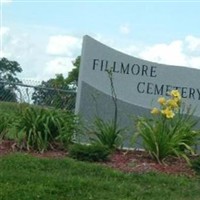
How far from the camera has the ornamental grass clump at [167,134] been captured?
371 inches

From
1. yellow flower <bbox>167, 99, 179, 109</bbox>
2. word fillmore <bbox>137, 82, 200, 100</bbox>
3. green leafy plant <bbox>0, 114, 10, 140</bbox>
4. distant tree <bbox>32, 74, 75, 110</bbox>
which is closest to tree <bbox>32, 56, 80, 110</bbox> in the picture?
distant tree <bbox>32, 74, 75, 110</bbox>

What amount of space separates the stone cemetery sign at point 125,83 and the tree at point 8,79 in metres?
1.94

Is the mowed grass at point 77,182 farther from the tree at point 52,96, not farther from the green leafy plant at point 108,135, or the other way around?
the tree at point 52,96

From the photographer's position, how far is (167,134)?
9.54m

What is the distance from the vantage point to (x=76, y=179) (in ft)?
24.0

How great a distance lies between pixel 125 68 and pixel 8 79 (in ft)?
15.5

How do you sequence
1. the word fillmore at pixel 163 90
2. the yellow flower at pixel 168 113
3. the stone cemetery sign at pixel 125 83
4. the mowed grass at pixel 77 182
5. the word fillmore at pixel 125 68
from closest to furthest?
the mowed grass at pixel 77 182 → the yellow flower at pixel 168 113 → the stone cemetery sign at pixel 125 83 → the word fillmore at pixel 125 68 → the word fillmore at pixel 163 90


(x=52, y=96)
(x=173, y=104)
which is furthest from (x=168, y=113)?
(x=52, y=96)

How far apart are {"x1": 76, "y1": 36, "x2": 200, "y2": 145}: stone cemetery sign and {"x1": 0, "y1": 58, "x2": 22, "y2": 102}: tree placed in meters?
1.94

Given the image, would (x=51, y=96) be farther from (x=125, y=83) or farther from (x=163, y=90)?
(x=163, y=90)

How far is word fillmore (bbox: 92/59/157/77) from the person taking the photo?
1192 cm

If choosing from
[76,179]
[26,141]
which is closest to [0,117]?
[26,141]

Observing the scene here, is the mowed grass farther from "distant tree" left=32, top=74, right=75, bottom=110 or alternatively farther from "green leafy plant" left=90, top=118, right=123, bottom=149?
"distant tree" left=32, top=74, right=75, bottom=110

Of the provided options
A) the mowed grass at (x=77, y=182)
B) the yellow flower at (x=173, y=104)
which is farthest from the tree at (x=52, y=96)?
the mowed grass at (x=77, y=182)
